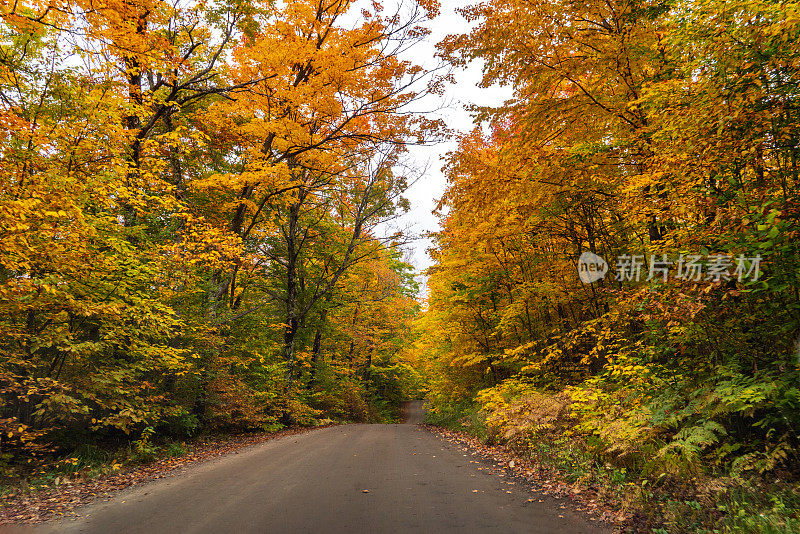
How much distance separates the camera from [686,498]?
4051 millimetres

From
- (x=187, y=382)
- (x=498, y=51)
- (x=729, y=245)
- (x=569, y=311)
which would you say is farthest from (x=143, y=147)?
(x=569, y=311)

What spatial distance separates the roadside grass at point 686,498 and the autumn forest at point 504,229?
0.03 metres

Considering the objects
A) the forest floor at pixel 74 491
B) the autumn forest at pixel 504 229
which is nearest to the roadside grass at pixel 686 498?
the autumn forest at pixel 504 229

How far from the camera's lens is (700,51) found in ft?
15.1

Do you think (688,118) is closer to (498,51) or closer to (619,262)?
(498,51)

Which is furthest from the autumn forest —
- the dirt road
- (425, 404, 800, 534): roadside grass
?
the dirt road

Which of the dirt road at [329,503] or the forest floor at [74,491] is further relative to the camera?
the forest floor at [74,491]

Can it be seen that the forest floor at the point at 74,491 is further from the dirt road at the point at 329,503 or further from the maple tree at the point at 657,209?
the maple tree at the point at 657,209

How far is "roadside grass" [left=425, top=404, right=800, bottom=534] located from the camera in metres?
3.32

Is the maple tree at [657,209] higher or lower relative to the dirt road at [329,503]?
higher

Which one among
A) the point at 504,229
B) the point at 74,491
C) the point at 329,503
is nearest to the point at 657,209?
the point at 504,229

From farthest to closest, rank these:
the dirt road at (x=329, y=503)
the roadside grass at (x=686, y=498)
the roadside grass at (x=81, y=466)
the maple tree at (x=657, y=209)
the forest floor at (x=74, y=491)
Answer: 1. the roadside grass at (x=81, y=466)
2. the forest floor at (x=74, y=491)
3. the dirt road at (x=329, y=503)
4. the maple tree at (x=657, y=209)
5. the roadside grass at (x=686, y=498)

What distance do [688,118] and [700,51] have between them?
0.85 meters

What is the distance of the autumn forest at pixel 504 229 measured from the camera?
411cm
